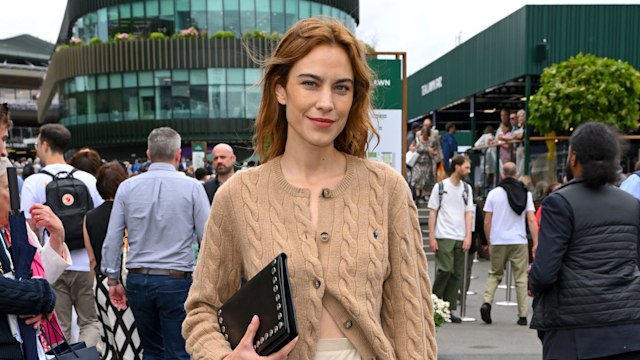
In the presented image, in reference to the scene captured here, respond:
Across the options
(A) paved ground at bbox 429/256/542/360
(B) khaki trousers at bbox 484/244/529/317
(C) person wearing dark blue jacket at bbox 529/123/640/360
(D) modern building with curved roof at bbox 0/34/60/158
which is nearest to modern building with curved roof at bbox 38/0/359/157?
(A) paved ground at bbox 429/256/542/360

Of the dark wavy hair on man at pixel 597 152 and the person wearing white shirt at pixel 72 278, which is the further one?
the person wearing white shirt at pixel 72 278

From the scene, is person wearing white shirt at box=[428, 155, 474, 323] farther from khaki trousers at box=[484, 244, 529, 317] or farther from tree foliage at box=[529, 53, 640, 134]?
tree foliage at box=[529, 53, 640, 134]

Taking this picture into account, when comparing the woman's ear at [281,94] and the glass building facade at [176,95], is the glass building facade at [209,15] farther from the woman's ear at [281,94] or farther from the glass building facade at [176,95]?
the woman's ear at [281,94]

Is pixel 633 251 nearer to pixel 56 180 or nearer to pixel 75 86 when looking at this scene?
pixel 56 180

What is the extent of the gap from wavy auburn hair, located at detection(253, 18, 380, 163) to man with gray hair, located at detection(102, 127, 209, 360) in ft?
11.3

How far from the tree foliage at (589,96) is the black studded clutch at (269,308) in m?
16.1

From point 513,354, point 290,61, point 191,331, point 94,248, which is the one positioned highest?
point 290,61

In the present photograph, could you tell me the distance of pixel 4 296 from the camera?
9.51 feet

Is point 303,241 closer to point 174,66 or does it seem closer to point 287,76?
point 287,76

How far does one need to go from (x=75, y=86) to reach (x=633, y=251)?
4880 centimetres

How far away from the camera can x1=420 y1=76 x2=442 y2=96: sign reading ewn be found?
31094 millimetres

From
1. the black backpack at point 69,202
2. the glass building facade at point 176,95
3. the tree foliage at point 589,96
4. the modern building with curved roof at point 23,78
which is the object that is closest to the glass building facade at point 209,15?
the glass building facade at point 176,95

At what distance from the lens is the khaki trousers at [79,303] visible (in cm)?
653

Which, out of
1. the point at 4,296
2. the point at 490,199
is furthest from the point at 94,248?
the point at 490,199
